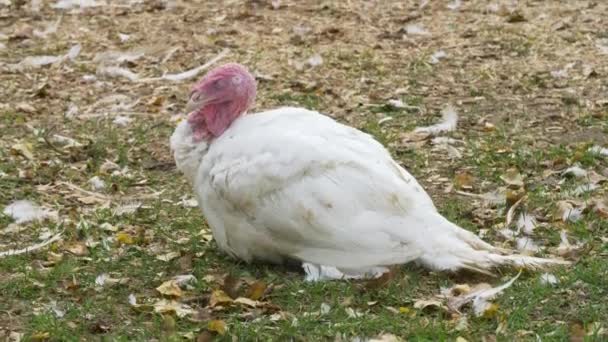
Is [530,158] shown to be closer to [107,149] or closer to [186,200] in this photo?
[186,200]

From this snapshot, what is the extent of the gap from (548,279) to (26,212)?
2.70 meters

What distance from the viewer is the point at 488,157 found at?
6.60 metres

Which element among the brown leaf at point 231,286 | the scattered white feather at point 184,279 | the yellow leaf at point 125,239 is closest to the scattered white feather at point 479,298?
the brown leaf at point 231,286

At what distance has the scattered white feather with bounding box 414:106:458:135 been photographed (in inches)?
280

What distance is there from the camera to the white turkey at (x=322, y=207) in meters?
4.86

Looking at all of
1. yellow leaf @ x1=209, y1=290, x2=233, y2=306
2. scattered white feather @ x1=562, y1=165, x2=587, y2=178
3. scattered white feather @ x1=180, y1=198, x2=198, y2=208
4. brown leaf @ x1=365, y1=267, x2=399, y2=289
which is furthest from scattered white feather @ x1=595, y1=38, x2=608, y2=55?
yellow leaf @ x1=209, y1=290, x2=233, y2=306

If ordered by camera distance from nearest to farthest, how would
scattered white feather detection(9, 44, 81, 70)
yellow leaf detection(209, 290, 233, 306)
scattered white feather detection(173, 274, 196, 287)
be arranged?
yellow leaf detection(209, 290, 233, 306), scattered white feather detection(173, 274, 196, 287), scattered white feather detection(9, 44, 81, 70)

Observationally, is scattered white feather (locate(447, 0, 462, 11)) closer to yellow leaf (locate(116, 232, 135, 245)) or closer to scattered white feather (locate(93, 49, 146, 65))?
scattered white feather (locate(93, 49, 146, 65))

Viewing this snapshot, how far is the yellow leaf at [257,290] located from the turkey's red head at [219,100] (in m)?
0.85

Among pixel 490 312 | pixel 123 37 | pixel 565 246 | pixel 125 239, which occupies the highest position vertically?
pixel 490 312

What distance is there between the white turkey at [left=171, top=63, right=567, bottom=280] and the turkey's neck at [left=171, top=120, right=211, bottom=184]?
0.10 metres

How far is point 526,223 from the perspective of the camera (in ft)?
Result: 18.2

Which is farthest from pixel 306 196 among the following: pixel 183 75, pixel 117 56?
pixel 117 56

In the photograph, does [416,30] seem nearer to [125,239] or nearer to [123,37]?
[123,37]
